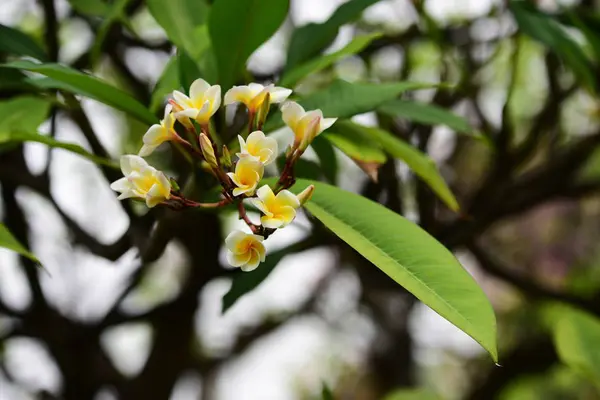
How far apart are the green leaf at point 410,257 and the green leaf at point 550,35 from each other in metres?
0.42

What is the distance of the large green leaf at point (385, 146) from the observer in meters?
0.57

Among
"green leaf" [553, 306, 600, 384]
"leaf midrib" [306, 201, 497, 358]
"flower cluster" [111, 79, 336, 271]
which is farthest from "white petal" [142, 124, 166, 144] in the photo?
"green leaf" [553, 306, 600, 384]

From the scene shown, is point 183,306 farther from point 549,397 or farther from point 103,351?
point 549,397

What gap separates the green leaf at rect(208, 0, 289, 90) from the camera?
0.54m

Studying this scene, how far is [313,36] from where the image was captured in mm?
660

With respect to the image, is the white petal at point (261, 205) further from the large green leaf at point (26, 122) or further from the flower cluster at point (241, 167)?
the large green leaf at point (26, 122)

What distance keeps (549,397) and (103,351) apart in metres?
1.86

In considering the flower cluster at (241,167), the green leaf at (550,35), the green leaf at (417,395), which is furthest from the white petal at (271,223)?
the green leaf at (417,395)

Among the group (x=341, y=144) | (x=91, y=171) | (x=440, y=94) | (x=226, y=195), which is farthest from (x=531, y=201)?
(x=91, y=171)

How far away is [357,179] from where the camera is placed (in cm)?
147

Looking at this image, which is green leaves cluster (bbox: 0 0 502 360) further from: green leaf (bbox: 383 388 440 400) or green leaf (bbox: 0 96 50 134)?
green leaf (bbox: 383 388 440 400)

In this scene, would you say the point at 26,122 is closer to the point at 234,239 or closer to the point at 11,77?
the point at 11,77

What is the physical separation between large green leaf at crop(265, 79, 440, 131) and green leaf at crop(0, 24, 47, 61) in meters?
0.26

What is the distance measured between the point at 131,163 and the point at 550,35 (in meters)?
0.55
